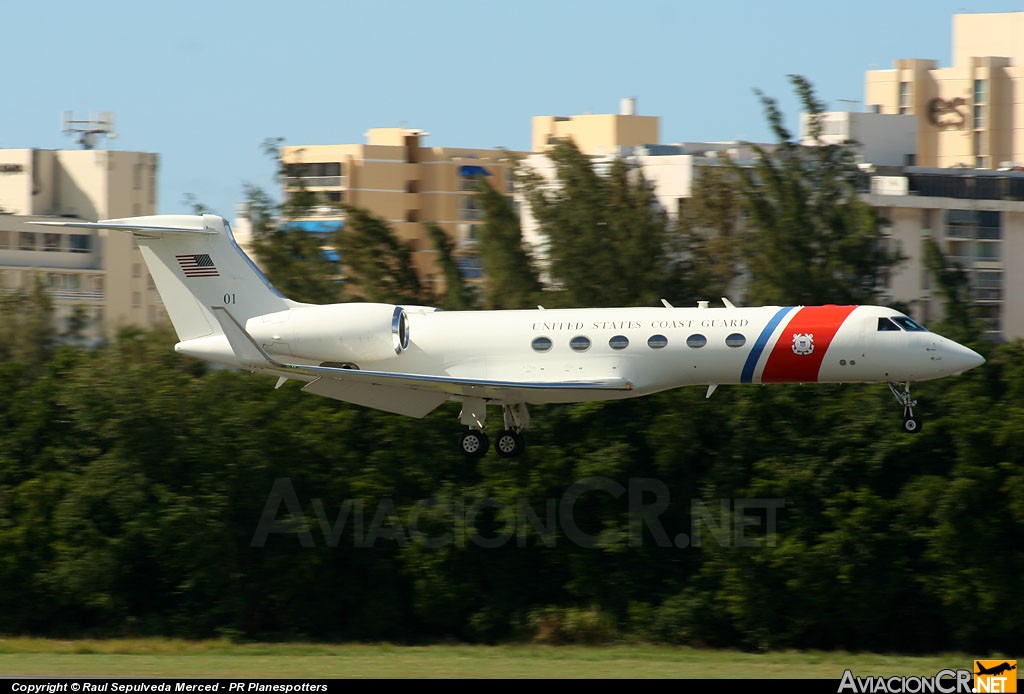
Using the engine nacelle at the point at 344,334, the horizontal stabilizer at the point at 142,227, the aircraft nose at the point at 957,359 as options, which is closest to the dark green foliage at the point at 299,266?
the horizontal stabilizer at the point at 142,227

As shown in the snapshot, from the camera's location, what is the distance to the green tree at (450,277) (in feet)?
134

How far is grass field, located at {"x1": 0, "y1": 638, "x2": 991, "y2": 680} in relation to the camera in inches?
904

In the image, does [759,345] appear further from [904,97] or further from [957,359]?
[904,97]

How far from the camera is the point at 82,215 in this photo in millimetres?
87625

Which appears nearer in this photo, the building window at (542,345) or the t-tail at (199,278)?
the building window at (542,345)

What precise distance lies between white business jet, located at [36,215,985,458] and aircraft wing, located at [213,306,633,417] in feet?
0.09

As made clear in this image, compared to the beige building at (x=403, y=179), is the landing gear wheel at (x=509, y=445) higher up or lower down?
lower down

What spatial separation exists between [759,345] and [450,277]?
16943 mm

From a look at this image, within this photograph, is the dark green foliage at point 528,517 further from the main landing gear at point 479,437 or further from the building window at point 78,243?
the building window at point 78,243

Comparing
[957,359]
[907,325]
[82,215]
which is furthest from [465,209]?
[957,359]

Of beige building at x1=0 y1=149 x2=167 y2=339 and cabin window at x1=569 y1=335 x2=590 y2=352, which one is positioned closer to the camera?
cabin window at x1=569 y1=335 x2=590 y2=352

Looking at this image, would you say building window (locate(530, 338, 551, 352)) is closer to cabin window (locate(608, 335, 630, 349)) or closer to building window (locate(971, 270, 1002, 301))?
cabin window (locate(608, 335, 630, 349))

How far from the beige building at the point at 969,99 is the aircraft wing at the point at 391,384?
7362 centimetres

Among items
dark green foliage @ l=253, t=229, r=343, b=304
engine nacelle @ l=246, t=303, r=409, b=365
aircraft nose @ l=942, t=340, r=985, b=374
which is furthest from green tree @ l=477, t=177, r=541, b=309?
aircraft nose @ l=942, t=340, r=985, b=374
